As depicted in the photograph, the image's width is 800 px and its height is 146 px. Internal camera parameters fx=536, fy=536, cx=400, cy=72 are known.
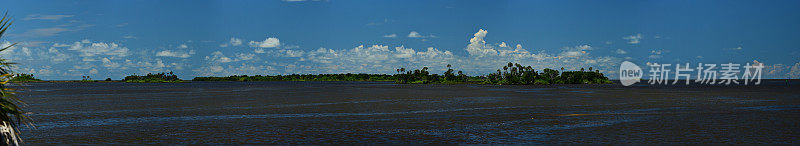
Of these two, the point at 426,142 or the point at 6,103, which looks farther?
the point at 426,142

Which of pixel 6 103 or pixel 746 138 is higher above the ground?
pixel 6 103

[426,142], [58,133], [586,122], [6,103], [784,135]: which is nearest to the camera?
[6,103]

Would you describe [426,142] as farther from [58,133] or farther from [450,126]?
[58,133]

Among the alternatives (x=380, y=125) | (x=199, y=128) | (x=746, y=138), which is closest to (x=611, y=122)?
(x=746, y=138)

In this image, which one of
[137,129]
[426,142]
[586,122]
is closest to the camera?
[426,142]

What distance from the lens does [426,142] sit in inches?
910

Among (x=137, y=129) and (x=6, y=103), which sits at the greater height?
(x=6, y=103)

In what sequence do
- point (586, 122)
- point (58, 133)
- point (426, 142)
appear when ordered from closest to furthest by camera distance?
1. point (426, 142)
2. point (58, 133)
3. point (586, 122)

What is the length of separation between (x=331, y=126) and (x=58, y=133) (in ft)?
45.1

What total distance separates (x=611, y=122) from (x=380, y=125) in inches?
549

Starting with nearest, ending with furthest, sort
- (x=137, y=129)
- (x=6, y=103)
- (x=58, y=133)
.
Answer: (x=6, y=103) < (x=58, y=133) < (x=137, y=129)

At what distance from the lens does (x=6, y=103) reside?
43.2 feet

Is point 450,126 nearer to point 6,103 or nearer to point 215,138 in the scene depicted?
point 215,138

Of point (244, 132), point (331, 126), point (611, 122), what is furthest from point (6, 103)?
point (611, 122)
